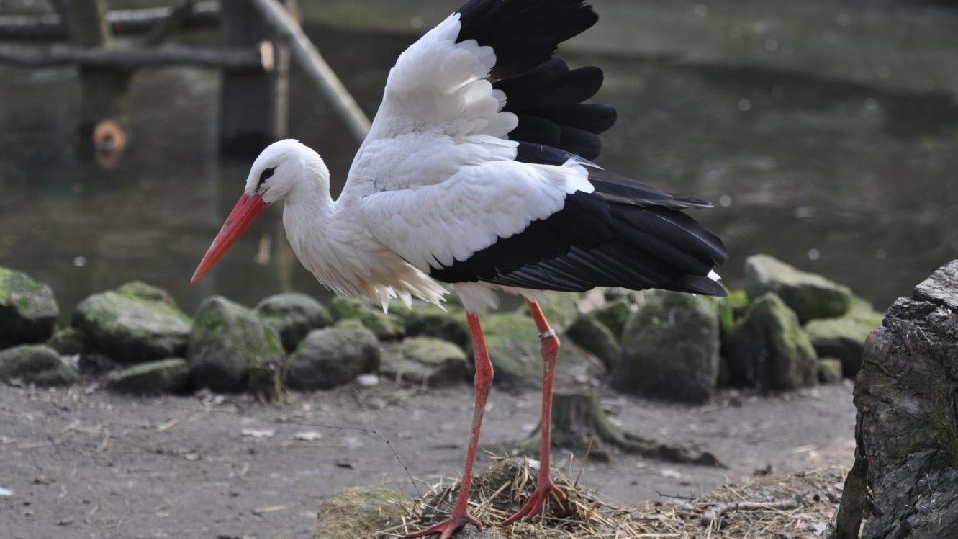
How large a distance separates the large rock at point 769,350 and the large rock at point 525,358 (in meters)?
0.77

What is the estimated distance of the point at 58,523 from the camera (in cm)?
551

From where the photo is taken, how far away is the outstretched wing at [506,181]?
470 cm

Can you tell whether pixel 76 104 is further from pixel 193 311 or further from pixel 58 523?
pixel 58 523

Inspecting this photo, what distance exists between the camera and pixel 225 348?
7.04 metres

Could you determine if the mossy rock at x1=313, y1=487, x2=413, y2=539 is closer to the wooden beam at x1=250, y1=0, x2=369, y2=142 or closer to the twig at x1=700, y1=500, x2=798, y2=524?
the twig at x1=700, y1=500, x2=798, y2=524

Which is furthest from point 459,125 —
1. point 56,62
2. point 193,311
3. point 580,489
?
point 56,62

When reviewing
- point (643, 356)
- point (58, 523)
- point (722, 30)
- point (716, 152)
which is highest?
point (722, 30)

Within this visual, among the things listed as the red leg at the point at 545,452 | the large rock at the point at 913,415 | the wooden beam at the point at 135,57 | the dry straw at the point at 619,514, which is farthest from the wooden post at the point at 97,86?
the large rock at the point at 913,415

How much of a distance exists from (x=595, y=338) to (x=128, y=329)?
259cm

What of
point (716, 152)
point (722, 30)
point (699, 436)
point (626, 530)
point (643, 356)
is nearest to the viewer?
point (626, 530)

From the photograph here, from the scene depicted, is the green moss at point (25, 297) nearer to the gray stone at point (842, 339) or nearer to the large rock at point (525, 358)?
the large rock at point (525, 358)

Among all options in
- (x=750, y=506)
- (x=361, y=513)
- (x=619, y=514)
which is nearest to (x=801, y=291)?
(x=750, y=506)

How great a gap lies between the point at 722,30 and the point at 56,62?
370 inches

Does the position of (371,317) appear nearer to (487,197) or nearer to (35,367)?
(35,367)
